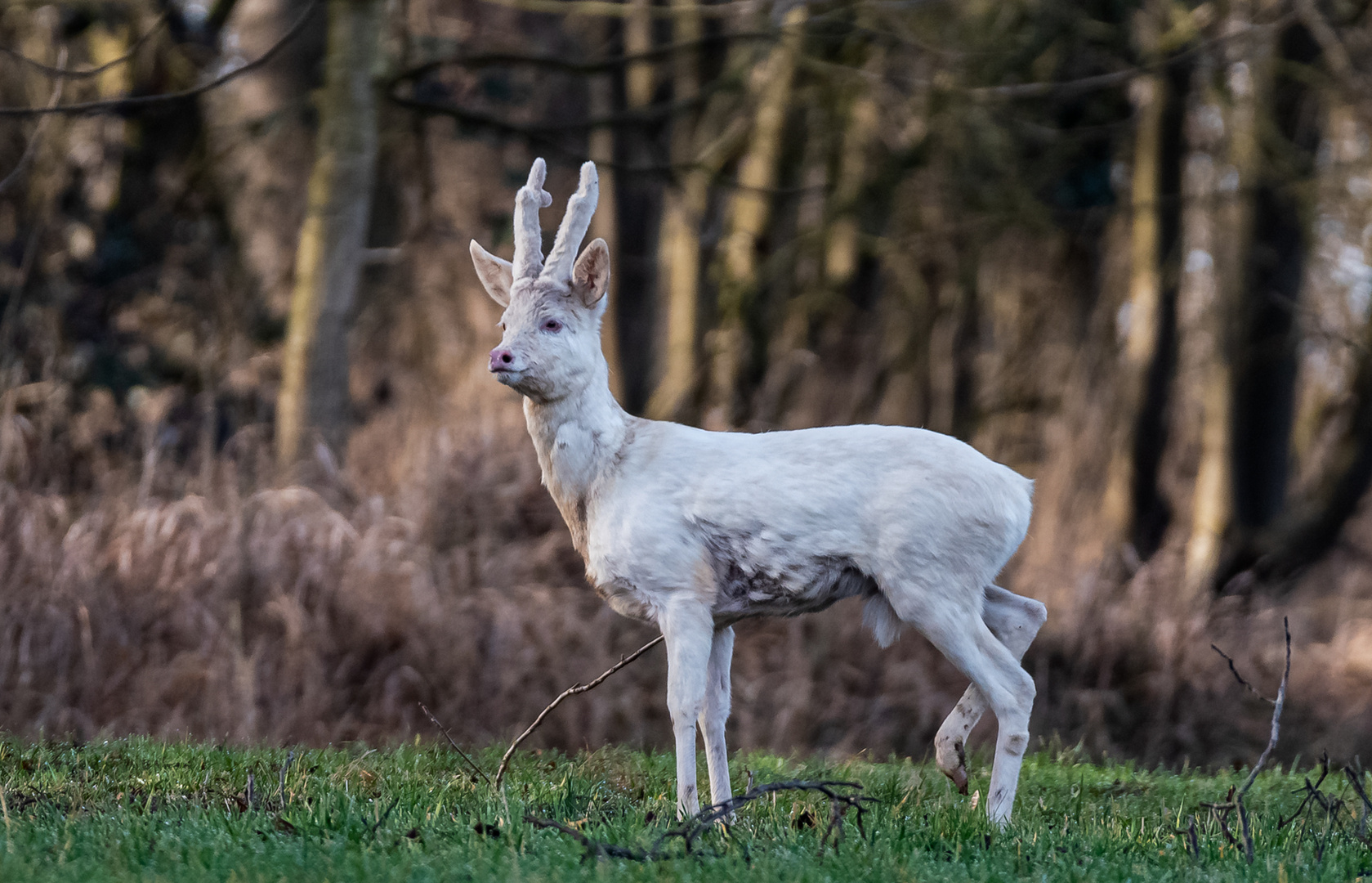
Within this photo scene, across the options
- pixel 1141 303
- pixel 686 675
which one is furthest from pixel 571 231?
pixel 1141 303

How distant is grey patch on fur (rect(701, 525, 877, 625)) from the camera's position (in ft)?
16.3

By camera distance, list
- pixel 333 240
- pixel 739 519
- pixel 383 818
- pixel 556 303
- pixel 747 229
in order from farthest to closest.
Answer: pixel 747 229
pixel 333 240
pixel 556 303
pixel 739 519
pixel 383 818

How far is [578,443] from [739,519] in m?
0.65

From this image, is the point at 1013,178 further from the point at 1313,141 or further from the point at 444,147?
the point at 444,147

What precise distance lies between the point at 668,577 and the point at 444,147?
14.6 metres

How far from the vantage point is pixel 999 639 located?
5.32 meters

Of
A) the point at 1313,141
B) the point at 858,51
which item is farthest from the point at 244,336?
the point at 1313,141

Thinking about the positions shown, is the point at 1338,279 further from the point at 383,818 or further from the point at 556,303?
the point at 383,818

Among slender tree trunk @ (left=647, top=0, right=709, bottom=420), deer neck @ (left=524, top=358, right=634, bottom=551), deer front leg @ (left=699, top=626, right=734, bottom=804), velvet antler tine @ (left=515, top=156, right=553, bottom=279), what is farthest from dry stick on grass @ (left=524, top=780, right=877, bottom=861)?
slender tree trunk @ (left=647, top=0, right=709, bottom=420)

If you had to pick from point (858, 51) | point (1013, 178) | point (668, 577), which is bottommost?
point (668, 577)

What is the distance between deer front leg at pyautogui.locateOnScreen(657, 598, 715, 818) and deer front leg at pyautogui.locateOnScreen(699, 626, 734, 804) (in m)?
0.21

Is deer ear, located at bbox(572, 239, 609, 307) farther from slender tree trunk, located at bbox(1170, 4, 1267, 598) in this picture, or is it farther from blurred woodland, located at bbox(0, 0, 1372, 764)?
slender tree trunk, located at bbox(1170, 4, 1267, 598)

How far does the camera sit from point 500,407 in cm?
1109

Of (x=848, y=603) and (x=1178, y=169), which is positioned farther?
(x=1178, y=169)
